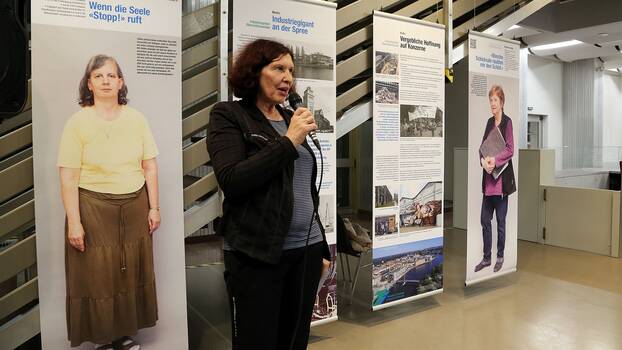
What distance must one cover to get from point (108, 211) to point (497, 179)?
3067mm

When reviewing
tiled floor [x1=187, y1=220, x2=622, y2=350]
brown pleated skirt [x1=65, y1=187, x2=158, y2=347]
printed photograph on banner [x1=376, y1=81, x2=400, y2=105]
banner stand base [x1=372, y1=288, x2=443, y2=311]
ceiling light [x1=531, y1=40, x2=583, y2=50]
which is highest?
ceiling light [x1=531, y1=40, x2=583, y2=50]

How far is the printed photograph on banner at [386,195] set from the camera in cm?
318

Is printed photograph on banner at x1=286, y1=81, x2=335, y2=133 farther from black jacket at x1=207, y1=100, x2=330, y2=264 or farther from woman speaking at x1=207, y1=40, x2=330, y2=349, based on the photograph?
black jacket at x1=207, y1=100, x2=330, y2=264

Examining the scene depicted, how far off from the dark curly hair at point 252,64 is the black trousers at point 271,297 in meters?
0.50

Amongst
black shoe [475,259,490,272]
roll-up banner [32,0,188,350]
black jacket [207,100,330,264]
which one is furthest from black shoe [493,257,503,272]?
black jacket [207,100,330,264]

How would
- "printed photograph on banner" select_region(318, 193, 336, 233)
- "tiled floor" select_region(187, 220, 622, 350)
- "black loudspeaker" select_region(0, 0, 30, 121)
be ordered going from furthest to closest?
1. "tiled floor" select_region(187, 220, 622, 350)
2. "printed photograph on banner" select_region(318, 193, 336, 233)
3. "black loudspeaker" select_region(0, 0, 30, 121)

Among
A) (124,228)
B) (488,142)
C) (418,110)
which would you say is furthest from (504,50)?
(124,228)

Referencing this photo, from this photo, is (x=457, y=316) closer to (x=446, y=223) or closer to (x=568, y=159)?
(x=446, y=223)

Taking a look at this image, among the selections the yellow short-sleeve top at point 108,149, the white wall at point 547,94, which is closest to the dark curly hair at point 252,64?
the yellow short-sleeve top at point 108,149

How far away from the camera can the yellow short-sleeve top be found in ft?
6.91

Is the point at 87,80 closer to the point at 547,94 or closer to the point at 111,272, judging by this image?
the point at 111,272

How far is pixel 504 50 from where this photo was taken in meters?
3.95

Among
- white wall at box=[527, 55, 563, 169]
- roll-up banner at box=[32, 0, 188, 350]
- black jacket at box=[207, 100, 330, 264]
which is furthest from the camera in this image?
white wall at box=[527, 55, 563, 169]

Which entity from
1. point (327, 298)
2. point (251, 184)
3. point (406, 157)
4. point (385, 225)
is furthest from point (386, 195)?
point (251, 184)
